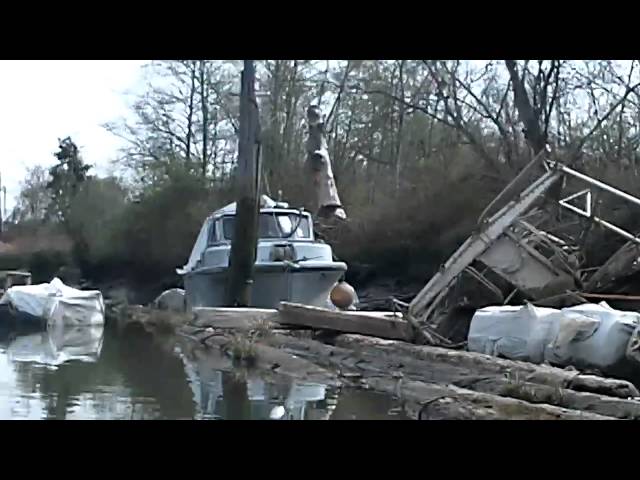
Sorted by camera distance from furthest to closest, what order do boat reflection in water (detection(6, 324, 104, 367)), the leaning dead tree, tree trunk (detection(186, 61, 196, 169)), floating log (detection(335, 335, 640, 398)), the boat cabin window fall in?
tree trunk (detection(186, 61, 196, 169)), the leaning dead tree, the boat cabin window, boat reflection in water (detection(6, 324, 104, 367)), floating log (detection(335, 335, 640, 398))

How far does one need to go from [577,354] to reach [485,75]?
18202 millimetres

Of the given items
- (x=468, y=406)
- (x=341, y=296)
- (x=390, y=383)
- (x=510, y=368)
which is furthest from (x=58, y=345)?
(x=468, y=406)

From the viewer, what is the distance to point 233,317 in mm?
17328

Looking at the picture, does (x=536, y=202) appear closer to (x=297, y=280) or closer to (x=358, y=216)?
(x=297, y=280)

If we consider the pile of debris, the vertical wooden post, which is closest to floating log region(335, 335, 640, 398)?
the pile of debris

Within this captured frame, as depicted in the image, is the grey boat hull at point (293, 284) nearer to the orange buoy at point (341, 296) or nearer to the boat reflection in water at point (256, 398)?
the orange buoy at point (341, 296)

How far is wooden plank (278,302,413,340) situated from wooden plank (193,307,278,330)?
814mm

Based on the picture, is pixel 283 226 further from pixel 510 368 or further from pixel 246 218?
pixel 510 368

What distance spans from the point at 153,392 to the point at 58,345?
7.98 m

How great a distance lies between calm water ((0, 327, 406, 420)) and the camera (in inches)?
393

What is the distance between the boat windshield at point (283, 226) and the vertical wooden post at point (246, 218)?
2636 millimetres

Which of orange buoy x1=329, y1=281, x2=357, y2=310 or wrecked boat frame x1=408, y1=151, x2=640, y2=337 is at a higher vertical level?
wrecked boat frame x1=408, y1=151, x2=640, y2=337

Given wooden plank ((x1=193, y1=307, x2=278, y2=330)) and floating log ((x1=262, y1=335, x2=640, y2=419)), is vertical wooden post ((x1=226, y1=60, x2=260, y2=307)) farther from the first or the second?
floating log ((x1=262, y1=335, x2=640, y2=419))

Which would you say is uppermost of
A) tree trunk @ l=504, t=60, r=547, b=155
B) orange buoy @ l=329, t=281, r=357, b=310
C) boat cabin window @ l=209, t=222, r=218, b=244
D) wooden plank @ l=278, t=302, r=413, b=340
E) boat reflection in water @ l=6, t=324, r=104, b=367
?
tree trunk @ l=504, t=60, r=547, b=155
